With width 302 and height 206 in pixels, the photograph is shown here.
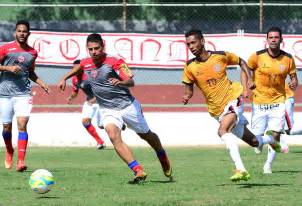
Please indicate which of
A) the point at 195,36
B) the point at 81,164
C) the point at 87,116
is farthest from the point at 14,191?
the point at 87,116

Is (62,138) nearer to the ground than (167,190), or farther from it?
nearer to the ground

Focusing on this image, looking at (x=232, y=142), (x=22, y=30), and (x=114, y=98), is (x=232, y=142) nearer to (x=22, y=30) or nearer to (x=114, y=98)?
(x=114, y=98)

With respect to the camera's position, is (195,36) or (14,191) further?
(195,36)

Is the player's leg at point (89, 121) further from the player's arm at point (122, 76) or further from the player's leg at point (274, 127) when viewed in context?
the player's arm at point (122, 76)

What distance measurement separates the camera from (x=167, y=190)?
11625 millimetres

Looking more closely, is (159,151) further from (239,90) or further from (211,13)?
(211,13)

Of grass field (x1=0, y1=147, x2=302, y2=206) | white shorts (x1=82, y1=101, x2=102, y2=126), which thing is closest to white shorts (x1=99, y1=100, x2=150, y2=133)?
grass field (x1=0, y1=147, x2=302, y2=206)

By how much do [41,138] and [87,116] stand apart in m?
1.38

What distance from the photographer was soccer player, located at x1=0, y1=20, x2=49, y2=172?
14.7 metres

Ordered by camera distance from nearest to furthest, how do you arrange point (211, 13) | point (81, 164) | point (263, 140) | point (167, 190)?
1. point (167, 190)
2. point (263, 140)
3. point (81, 164)
4. point (211, 13)

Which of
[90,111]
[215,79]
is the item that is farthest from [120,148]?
[90,111]

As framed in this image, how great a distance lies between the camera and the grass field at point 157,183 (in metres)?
10.5

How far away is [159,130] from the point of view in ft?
73.9

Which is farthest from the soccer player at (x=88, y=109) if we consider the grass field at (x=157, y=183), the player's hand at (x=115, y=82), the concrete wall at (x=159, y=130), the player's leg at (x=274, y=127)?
the player's hand at (x=115, y=82)
